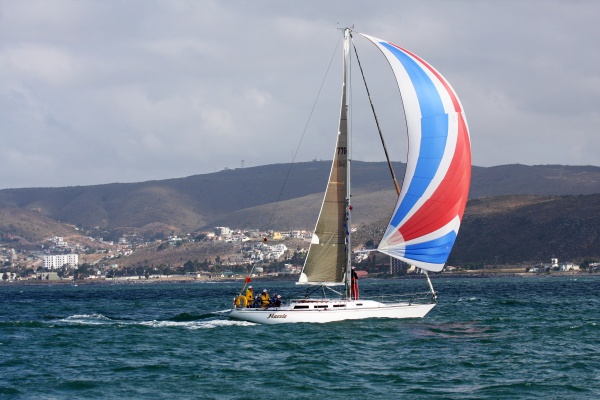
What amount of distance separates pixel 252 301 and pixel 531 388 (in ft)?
64.4

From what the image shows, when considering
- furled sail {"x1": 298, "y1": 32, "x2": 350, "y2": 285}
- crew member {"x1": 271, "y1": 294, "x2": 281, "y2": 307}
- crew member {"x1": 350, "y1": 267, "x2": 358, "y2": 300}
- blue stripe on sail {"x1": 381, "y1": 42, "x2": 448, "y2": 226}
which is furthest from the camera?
crew member {"x1": 271, "y1": 294, "x2": 281, "y2": 307}

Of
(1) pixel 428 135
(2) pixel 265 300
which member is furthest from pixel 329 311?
(1) pixel 428 135

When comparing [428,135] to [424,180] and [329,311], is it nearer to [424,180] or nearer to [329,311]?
[424,180]

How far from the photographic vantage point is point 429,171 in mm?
41656

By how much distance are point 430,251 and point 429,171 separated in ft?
10.8

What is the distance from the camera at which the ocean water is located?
28.3 m

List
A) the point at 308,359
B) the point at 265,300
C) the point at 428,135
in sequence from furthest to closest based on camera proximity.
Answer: the point at 265,300, the point at 428,135, the point at 308,359

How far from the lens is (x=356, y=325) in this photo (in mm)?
41406

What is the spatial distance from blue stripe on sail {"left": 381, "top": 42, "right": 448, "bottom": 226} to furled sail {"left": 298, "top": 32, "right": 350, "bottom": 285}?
9.45ft

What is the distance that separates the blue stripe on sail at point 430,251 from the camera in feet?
137

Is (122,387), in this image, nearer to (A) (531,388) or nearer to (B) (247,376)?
(B) (247,376)

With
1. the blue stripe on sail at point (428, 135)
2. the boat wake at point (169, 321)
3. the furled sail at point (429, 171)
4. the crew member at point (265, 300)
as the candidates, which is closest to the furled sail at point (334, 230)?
the crew member at point (265, 300)

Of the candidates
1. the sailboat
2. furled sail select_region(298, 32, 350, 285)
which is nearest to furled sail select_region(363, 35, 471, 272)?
the sailboat

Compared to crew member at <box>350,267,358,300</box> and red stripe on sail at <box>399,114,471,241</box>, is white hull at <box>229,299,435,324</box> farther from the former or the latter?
red stripe on sail at <box>399,114,471,241</box>
